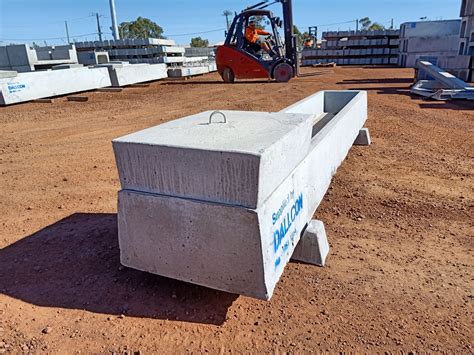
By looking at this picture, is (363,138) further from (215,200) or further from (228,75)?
(228,75)

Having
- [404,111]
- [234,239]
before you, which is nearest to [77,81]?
[404,111]

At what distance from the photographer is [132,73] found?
18.2 metres

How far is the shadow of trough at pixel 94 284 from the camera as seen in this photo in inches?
99.4

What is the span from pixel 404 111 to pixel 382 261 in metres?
7.24

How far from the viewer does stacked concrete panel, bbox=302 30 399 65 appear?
2975cm

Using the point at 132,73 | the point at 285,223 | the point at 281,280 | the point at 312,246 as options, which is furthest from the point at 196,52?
the point at 285,223

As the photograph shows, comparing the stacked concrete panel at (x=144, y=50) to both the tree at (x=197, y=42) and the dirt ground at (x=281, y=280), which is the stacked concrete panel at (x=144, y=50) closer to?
the dirt ground at (x=281, y=280)

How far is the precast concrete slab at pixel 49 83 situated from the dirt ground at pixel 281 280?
26.7ft

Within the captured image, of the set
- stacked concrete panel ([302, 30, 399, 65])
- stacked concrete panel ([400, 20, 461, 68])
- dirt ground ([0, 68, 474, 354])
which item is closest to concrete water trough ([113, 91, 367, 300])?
dirt ground ([0, 68, 474, 354])

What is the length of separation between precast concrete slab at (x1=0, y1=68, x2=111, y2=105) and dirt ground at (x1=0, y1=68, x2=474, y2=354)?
815 cm

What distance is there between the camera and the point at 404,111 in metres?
9.21

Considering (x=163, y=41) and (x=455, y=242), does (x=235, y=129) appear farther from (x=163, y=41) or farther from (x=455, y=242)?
(x=163, y=41)

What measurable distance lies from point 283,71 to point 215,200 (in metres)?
14.7

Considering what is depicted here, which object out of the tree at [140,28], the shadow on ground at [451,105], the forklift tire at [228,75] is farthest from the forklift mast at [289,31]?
the tree at [140,28]
